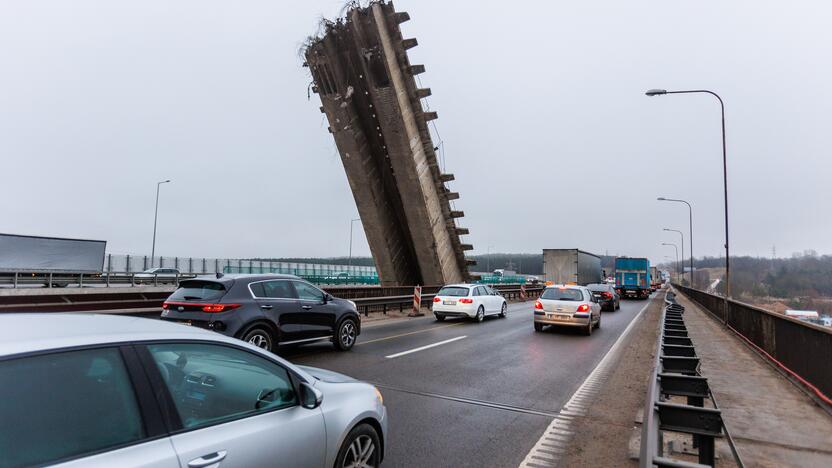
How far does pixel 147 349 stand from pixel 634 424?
224 inches

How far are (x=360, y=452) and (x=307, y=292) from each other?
6.69m

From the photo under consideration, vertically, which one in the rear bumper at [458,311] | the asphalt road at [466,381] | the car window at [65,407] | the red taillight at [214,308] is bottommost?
the asphalt road at [466,381]

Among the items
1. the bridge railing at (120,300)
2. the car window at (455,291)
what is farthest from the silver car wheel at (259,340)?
the car window at (455,291)

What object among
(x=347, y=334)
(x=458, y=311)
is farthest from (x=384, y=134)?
(x=347, y=334)

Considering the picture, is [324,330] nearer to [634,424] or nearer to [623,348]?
[634,424]

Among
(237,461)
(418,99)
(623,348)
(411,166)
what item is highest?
(418,99)

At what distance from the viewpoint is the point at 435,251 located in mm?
25906

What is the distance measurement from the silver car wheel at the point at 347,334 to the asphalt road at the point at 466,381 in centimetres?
24

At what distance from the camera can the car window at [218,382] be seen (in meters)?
2.52

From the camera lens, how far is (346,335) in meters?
10.7

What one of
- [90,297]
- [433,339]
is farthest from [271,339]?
[90,297]

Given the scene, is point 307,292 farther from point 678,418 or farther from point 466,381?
point 678,418

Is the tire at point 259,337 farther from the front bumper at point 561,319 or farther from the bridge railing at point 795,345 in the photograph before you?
the front bumper at point 561,319

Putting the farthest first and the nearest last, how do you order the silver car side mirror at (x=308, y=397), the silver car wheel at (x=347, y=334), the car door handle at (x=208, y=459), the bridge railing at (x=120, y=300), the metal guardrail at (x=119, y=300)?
the metal guardrail at (x=119, y=300) < the bridge railing at (x=120, y=300) < the silver car wheel at (x=347, y=334) < the silver car side mirror at (x=308, y=397) < the car door handle at (x=208, y=459)
